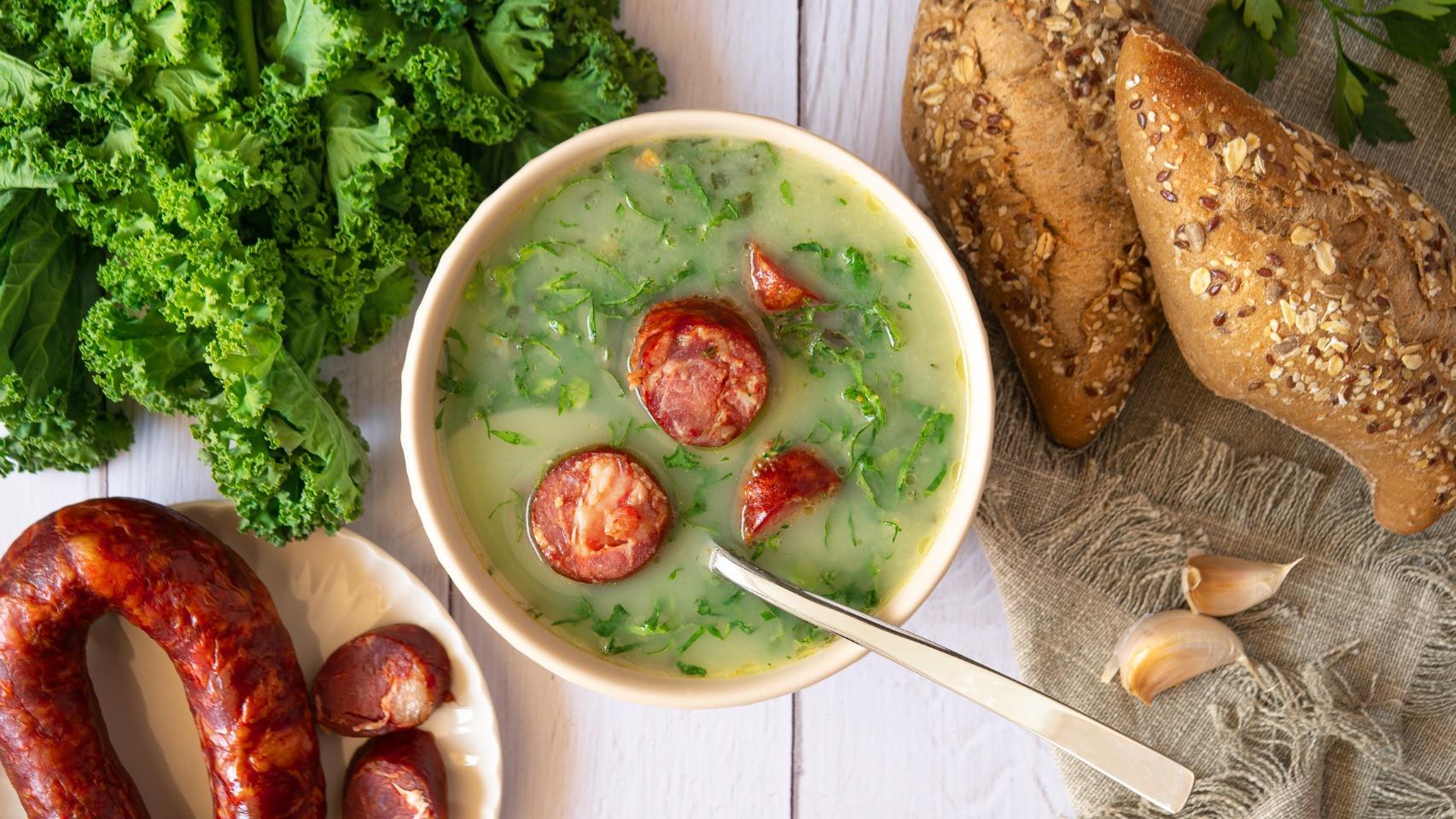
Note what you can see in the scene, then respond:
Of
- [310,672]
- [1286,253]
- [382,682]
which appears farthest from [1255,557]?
[310,672]

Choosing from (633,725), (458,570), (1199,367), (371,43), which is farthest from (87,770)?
(1199,367)

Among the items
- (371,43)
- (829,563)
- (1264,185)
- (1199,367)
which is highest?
(1264,185)

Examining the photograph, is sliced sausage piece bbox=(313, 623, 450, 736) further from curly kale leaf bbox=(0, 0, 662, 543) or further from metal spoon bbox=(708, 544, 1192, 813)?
metal spoon bbox=(708, 544, 1192, 813)

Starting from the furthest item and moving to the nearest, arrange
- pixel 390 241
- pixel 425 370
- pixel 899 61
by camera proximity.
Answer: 1. pixel 899 61
2. pixel 390 241
3. pixel 425 370

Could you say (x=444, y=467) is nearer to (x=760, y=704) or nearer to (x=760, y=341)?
(x=760, y=341)

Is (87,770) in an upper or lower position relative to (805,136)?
lower

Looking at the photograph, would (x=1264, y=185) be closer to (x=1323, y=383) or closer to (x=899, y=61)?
(x=1323, y=383)

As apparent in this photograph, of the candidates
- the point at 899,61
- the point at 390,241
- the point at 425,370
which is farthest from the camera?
the point at 899,61

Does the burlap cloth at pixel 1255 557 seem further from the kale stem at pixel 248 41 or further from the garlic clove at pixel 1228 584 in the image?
the kale stem at pixel 248 41
